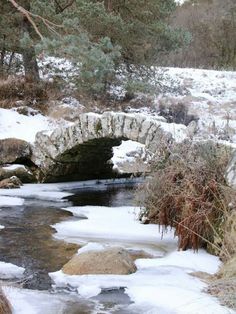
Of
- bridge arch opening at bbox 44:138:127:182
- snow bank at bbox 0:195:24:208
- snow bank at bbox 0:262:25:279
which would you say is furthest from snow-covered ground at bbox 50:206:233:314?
bridge arch opening at bbox 44:138:127:182

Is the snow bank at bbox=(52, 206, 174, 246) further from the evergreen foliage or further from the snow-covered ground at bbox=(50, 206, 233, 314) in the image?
the evergreen foliage

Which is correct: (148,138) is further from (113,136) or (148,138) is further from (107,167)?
(107,167)

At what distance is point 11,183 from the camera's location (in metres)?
11.6

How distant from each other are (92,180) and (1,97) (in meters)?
3.96

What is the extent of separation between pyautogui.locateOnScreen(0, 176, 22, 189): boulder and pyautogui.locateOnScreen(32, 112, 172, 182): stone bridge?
87 cm

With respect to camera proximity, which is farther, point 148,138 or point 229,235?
point 148,138

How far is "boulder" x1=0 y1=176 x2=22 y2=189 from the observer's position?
11477 mm

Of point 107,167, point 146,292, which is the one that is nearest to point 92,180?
→ point 107,167

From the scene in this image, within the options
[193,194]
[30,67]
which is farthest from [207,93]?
[193,194]

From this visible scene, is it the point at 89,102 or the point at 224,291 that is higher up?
the point at 89,102

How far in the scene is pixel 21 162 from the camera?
41.7 feet

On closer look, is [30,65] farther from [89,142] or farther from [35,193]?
[35,193]

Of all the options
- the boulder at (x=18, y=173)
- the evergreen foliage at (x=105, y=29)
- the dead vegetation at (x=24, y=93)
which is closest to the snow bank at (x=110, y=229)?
the boulder at (x=18, y=173)

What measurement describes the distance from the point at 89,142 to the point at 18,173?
5.84ft
